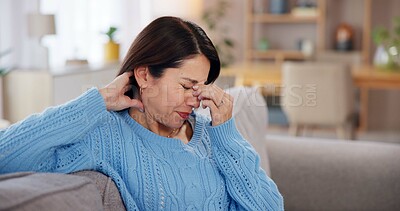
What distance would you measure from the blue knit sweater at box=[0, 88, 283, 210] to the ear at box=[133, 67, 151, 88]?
0.34ft

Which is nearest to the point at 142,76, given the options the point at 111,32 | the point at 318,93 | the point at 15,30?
the point at 15,30

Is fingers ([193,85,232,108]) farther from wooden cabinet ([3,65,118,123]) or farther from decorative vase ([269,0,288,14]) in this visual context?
decorative vase ([269,0,288,14])

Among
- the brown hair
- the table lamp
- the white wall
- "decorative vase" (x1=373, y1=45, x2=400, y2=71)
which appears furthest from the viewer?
"decorative vase" (x1=373, y1=45, x2=400, y2=71)

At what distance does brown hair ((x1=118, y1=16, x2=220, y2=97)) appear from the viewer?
60.1 inches

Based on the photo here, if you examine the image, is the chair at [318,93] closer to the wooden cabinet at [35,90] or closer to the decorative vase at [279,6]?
the wooden cabinet at [35,90]

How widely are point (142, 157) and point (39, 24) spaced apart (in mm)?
2239

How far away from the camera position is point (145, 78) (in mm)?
1570

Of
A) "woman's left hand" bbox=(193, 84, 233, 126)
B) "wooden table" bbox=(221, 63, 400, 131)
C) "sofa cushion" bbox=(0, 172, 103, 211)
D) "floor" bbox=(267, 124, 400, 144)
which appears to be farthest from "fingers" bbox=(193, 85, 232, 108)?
"floor" bbox=(267, 124, 400, 144)

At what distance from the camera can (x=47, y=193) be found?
1.12 m

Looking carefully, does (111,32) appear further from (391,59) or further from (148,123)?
(148,123)

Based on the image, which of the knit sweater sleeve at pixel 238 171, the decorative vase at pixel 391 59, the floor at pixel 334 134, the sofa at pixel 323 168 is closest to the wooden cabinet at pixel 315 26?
the floor at pixel 334 134

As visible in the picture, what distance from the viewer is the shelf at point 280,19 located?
6.12m

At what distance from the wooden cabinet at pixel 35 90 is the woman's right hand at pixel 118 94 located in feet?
6.44

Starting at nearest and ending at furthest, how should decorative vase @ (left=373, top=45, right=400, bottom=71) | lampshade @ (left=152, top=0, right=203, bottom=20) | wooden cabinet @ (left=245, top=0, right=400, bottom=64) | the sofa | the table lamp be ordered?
the sofa < the table lamp < decorative vase @ (left=373, top=45, right=400, bottom=71) < lampshade @ (left=152, top=0, right=203, bottom=20) < wooden cabinet @ (left=245, top=0, right=400, bottom=64)
